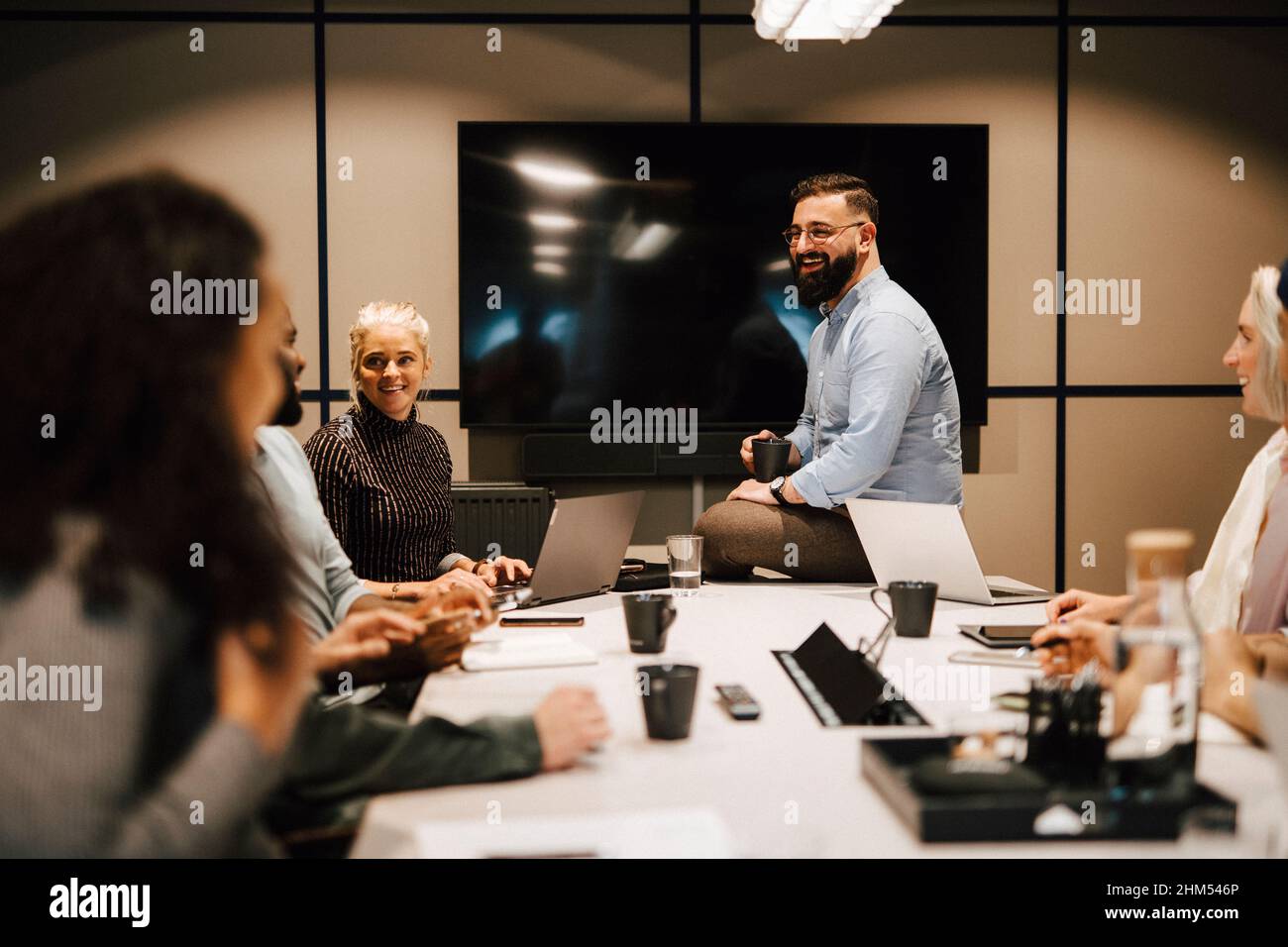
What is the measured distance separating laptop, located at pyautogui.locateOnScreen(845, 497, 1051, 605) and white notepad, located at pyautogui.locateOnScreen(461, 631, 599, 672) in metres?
0.64

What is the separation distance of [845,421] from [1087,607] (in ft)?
3.98

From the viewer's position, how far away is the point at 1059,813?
0.83 m

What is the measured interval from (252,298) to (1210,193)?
4257mm

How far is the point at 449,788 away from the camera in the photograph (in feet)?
3.22

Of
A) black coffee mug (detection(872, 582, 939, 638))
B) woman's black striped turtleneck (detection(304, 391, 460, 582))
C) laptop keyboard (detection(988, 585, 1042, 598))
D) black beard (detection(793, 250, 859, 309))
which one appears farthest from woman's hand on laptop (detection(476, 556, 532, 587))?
black beard (detection(793, 250, 859, 309))

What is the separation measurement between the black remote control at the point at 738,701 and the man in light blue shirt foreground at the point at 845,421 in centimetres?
105

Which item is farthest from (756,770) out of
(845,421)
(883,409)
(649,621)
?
(845,421)

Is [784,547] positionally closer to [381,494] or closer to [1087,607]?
[1087,607]


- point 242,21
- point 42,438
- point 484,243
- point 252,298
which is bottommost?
point 42,438

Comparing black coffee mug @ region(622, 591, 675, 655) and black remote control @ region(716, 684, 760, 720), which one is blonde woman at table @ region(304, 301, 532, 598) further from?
black remote control @ region(716, 684, 760, 720)

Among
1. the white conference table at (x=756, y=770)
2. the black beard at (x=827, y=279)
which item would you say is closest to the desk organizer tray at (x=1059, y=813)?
the white conference table at (x=756, y=770)

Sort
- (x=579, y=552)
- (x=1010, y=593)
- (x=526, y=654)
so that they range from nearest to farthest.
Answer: (x=526, y=654) < (x=579, y=552) < (x=1010, y=593)

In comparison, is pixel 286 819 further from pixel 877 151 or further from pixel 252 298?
pixel 877 151
